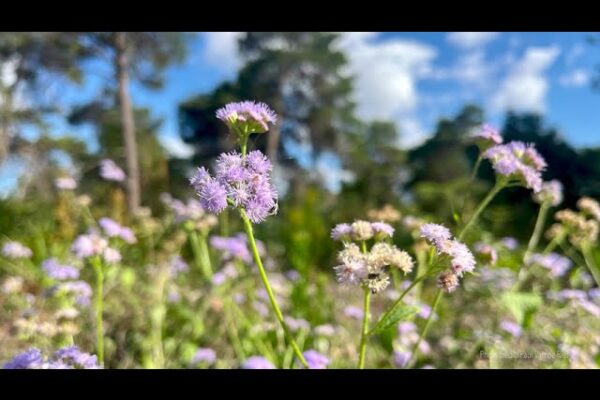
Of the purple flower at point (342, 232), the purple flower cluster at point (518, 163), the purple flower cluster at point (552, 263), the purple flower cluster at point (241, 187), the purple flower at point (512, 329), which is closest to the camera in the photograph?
the purple flower cluster at point (241, 187)

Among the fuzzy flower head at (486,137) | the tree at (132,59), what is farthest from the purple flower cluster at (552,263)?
the tree at (132,59)

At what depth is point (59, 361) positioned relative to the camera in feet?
1.97

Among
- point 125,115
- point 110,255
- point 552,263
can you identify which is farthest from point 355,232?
point 125,115

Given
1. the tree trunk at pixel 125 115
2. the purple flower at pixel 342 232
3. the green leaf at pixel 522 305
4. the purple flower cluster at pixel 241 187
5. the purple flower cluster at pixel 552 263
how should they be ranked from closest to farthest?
the purple flower cluster at pixel 241 187 → the purple flower at pixel 342 232 → the green leaf at pixel 522 305 → the purple flower cluster at pixel 552 263 → the tree trunk at pixel 125 115

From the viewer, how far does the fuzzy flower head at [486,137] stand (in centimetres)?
78

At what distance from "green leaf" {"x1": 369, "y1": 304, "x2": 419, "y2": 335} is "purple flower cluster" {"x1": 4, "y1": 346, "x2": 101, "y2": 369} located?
0.31 meters

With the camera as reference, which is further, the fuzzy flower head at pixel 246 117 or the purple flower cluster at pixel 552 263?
the purple flower cluster at pixel 552 263

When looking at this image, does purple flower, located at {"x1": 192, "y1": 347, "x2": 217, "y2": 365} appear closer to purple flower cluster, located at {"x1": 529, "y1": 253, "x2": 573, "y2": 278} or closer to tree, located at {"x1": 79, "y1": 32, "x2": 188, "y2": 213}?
purple flower cluster, located at {"x1": 529, "y1": 253, "x2": 573, "y2": 278}

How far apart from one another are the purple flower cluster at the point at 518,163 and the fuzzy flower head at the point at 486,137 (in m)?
0.02

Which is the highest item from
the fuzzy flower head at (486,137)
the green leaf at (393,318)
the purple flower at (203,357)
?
the fuzzy flower head at (486,137)

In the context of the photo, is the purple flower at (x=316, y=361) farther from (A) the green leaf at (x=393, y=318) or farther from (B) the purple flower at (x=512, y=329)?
(B) the purple flower at (x=512, y=329)

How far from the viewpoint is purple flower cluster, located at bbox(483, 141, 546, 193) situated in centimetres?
73

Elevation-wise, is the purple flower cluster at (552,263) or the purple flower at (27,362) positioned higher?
the purple flower cluster at (552,263)

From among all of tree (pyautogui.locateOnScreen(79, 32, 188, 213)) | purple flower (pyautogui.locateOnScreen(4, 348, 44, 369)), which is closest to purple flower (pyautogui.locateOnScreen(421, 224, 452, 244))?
purple flower (pyautogui.locateOnScreen(4, 348, 44, 369))
